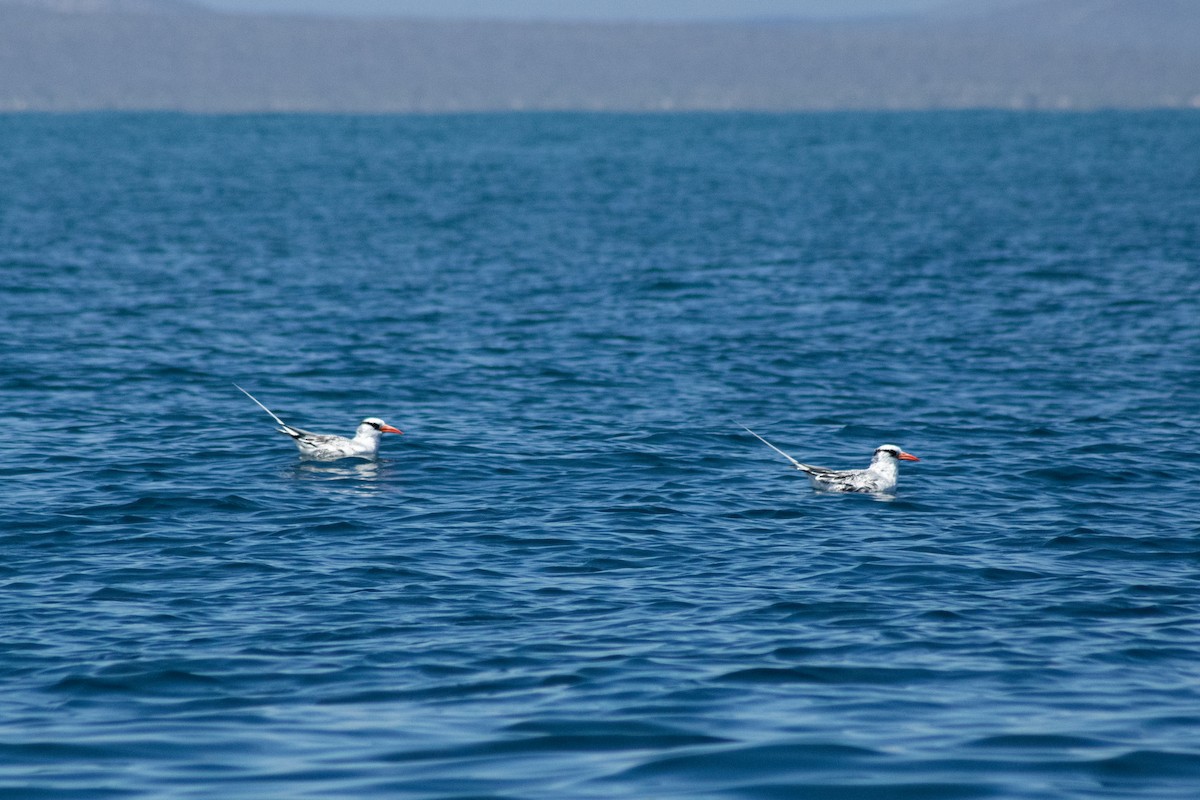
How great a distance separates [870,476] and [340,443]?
7.32 metres

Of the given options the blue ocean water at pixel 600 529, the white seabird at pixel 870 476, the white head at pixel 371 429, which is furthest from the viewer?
the white head at pixel 371 429

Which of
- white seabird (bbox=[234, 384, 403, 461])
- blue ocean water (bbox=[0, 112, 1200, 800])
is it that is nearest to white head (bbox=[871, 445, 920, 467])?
blue ocean water (bbox=[0, 112, 1200, 800])

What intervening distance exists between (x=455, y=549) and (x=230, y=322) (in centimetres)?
1889

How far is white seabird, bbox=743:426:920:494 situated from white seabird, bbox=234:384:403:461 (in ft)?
19.4

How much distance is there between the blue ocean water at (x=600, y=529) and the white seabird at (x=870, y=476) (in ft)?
1.27

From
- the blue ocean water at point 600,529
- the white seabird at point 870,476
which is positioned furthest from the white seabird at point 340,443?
the white seabird at point 870,476

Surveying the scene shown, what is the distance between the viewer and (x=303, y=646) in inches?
559

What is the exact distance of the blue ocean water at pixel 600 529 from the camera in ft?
39.2

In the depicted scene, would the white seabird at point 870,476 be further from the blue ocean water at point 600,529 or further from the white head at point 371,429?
the white head at point 371,429

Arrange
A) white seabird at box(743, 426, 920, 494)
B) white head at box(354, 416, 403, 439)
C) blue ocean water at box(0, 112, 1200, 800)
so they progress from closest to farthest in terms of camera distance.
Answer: blue ocean water at box(0, 112, 1200, 800) < white seabird at box(743, 426, 920, 494) < white head at box(354, 416, 403, 439)

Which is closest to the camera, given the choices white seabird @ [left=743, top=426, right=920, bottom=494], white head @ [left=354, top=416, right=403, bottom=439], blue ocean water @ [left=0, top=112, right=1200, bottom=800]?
blue ocean water @ [left=0, top=112, right=1200, bottom=800]

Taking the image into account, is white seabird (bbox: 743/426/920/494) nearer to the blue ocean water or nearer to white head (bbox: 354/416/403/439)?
the blue ocean water

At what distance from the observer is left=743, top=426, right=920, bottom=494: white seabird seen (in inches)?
801

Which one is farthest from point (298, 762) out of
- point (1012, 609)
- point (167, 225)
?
point (167, 225)
